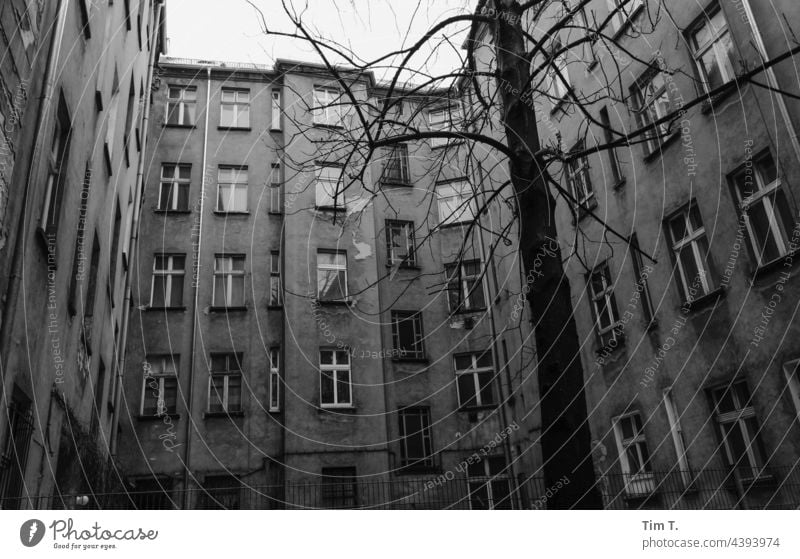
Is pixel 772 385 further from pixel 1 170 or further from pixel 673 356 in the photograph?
pixel 1 170

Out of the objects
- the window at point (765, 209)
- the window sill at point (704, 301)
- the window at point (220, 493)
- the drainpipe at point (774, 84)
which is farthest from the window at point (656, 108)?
the window at point (220, 493)

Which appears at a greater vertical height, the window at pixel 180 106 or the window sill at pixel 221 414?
the window at pixel 180 106

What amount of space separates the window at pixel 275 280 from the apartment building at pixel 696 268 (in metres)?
6.69

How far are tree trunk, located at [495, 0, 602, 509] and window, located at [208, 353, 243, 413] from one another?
994 cm

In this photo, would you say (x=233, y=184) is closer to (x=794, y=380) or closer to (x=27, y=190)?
(x=27, y=190)

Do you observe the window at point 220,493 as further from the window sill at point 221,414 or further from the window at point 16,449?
the window at point 16,449

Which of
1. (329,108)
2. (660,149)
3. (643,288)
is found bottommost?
(643,288)

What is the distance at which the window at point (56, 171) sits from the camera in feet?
16.0

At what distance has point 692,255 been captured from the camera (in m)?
8.95

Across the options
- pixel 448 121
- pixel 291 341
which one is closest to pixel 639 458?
pixel 448 121

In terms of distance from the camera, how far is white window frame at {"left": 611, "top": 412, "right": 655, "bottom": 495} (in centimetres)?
948

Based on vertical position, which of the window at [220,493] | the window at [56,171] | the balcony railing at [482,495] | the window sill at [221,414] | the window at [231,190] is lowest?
the balcony railing at [482,495]

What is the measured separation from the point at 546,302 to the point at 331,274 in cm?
1118
